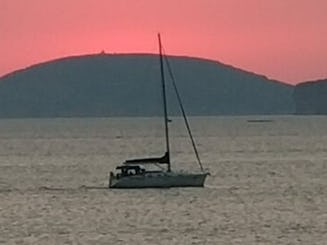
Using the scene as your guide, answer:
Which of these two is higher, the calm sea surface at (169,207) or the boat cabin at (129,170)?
the boat cabin at (129,170)

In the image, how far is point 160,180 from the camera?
8881 cm

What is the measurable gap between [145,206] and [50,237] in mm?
17040

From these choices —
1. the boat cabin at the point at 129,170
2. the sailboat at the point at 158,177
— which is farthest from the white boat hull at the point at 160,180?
the boat cabin at the point at 129,170

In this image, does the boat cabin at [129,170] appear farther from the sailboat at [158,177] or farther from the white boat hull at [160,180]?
the white boat hull at [160,180]

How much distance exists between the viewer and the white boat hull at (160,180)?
88875 mm

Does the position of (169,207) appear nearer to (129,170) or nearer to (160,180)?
(160,180)

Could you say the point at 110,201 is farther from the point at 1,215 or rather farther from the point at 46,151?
the point at 46,151

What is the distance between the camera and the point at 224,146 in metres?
196

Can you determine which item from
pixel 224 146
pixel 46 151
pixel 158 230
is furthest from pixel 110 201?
pixel 224 146

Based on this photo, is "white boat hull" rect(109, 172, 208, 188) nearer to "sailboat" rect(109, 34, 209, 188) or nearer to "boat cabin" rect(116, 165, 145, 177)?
"sailboat" rect(109, 34, 209, 188)

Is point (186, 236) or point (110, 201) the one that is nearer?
point (186, 236)

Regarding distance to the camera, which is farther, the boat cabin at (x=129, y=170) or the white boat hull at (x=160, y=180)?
the boat cabin at (x=129, y=170)

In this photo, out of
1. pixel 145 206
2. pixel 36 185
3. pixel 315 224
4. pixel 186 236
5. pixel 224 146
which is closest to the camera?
pixel 186 236


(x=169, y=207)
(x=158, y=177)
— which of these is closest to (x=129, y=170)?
(x=158, y=177)
